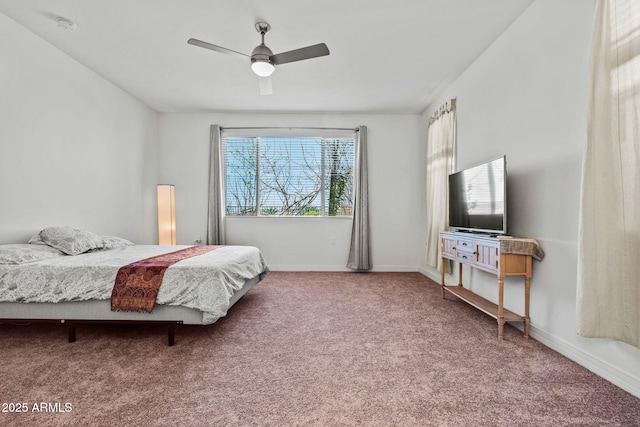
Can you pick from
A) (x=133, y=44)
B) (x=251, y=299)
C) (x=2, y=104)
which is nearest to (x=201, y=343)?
(x=251, y=299)

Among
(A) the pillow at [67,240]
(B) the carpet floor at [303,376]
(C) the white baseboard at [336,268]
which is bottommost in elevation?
(B) the carpet floor at [303,376]

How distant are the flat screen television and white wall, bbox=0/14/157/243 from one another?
4.06m

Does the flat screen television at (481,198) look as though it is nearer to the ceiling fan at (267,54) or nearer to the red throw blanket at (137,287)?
the ceiling fan at (267,54)

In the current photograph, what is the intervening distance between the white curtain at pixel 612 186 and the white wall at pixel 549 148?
24 cm

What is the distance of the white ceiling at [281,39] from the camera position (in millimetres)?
2498

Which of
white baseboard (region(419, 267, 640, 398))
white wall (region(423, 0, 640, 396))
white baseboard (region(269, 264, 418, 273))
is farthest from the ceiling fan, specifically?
white baseboard (region(269, 264, 418, 273))

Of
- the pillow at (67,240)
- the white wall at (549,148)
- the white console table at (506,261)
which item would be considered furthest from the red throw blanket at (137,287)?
the white wall at (549,148)

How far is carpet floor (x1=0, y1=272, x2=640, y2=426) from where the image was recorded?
4.92 ft

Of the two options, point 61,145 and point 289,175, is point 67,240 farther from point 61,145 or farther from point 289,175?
point 289,175

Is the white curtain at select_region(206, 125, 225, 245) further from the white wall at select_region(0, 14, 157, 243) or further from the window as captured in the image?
the white wall at select_region(0, 14, 157, 243)

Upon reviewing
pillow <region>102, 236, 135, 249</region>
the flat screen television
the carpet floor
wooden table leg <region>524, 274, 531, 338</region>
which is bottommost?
the carpet floor

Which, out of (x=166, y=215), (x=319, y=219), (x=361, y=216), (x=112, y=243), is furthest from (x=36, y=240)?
(x=361, y=216)

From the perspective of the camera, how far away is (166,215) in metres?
4.73

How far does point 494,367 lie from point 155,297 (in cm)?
231
